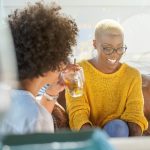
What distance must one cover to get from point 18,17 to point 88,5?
187 cm

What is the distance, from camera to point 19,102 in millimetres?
1633

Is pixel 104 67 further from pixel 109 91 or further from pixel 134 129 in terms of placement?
pixel 134 129

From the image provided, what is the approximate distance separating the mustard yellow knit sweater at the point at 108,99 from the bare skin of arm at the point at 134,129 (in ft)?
0.08

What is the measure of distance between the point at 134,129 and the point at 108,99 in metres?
0.26

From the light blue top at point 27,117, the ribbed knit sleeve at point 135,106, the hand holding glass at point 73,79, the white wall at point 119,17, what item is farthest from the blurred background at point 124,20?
the light blue top at point 27,117

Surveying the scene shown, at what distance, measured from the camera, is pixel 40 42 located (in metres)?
1.89

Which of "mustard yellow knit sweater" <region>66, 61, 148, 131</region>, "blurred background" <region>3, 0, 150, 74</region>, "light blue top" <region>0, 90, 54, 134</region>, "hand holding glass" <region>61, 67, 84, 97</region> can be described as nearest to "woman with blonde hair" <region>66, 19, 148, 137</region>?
"mustard yellow knit sweater" <region>66, 61, 148, 131</region>

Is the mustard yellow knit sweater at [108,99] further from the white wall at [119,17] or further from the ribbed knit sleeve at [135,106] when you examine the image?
the white wall at [119,17]

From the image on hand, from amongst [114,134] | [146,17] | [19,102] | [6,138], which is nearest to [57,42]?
[19,102]

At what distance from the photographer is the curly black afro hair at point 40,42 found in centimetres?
190

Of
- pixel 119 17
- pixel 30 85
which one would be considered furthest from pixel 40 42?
pixel 119 17

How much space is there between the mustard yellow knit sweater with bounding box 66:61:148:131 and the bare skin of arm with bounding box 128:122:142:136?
0.08 feet

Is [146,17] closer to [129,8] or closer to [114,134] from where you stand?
[129,8]

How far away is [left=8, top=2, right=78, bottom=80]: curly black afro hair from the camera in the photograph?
6.23 ft
